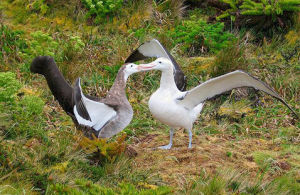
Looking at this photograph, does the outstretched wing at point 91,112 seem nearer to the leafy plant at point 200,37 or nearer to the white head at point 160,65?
the white head at point 160,65

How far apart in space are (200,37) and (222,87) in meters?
3.11

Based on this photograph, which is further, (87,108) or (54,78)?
(54,78)

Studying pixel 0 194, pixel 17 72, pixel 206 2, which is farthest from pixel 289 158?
pixel 206 2

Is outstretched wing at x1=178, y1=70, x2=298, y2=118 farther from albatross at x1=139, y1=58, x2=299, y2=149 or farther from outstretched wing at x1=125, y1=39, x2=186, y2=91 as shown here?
outstretched wing at x1=125, y1=39, x2=186, y2=91

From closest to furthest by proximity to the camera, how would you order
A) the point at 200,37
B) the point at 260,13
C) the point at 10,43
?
the point at 10,43 < the point at 200,37 < the point at 260,13

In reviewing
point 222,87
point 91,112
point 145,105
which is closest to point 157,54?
point 145,105

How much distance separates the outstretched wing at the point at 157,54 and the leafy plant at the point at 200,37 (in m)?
1.65

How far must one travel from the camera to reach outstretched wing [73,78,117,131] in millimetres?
4611

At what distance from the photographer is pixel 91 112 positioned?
4.93 meters

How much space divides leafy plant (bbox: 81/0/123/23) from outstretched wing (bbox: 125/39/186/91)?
2371 millimetres

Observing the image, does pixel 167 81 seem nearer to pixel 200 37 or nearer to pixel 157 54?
pixel 157 54

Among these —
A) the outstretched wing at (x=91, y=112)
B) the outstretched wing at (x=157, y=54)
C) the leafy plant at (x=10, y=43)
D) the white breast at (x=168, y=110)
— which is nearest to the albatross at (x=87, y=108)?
the outstretched wing at (x=91, y=112)

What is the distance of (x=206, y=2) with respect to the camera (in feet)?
30.4

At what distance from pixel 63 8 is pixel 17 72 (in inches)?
86.1
